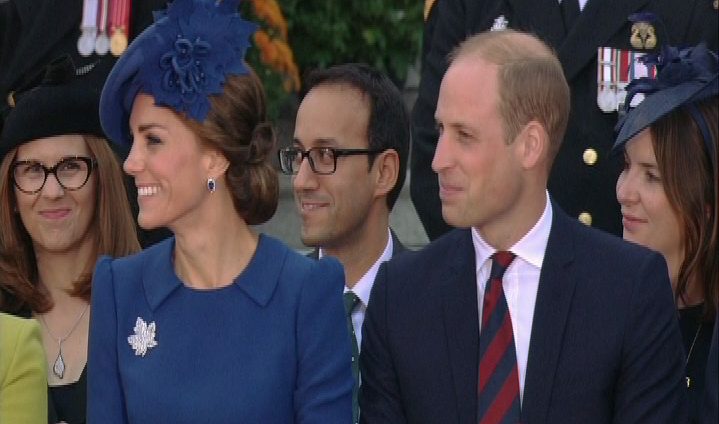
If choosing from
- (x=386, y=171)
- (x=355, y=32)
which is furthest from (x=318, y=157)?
(x=355, y=32)

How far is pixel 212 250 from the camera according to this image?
3.76 m

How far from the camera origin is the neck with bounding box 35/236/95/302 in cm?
488

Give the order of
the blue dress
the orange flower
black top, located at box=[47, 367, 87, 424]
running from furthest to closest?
the orange flower
black top, located at box=[47, 367, 87, 424]
the blue dress

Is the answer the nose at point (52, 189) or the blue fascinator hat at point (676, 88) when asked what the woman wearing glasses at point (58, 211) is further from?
the blue fascinator hat at point (676, 88)

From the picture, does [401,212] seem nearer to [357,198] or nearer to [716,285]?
[357,198]

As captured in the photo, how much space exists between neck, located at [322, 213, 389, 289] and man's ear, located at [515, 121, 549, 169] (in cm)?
112


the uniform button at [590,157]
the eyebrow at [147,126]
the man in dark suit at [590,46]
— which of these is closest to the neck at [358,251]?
the man in dark suit at [590,46]

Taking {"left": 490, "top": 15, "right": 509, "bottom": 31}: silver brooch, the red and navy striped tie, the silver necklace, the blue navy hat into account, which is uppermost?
{"left": 490, "top": 15, "right": 509, "bottom": 31}: silver brooch

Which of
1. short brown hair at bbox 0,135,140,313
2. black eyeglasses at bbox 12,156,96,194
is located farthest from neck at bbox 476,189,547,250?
black eyeglasses at bbox 12,156,96,194

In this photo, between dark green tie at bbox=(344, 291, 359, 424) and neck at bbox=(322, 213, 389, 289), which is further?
neck at bbox=(322, 213, 389, 289)

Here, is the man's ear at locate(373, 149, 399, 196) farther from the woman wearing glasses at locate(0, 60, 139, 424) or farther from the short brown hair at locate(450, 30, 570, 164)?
the short brown hair at locate(450, 30, 570, 164)

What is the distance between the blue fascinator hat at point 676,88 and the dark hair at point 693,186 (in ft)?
0.07

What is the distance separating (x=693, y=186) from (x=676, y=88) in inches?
10.5

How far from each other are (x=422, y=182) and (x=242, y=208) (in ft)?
4.43
